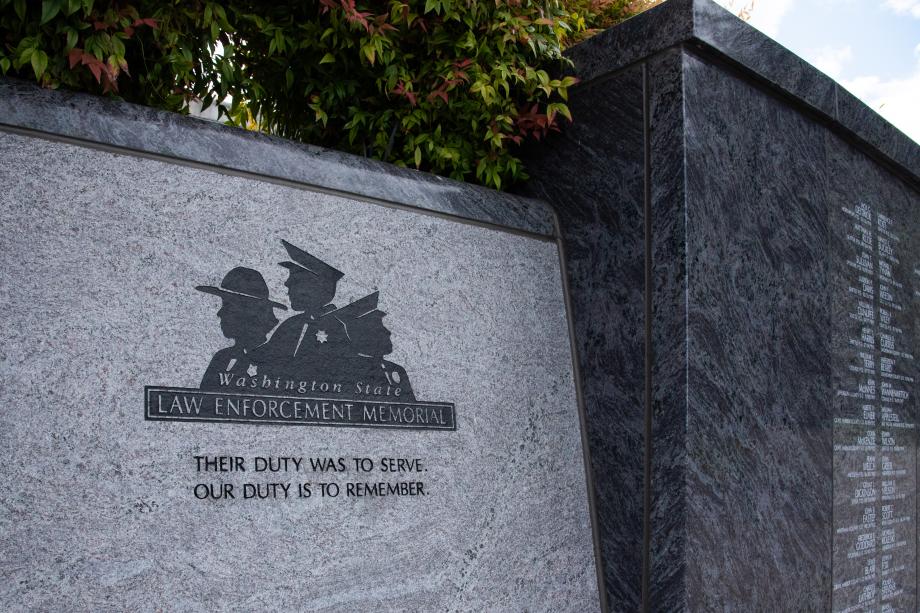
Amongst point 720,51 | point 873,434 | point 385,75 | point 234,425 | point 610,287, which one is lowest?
point 873,434

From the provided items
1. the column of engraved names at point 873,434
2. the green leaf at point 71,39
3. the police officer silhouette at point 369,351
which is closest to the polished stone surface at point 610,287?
the police officer silhouette at point 369,351

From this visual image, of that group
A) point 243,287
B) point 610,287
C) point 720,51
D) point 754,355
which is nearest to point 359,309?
point 243,287

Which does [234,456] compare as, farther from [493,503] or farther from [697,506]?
[697,506]

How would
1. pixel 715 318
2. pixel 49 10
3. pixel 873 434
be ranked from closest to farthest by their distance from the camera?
pixel 49 10 < pixel 715 318 < pixel 873 434

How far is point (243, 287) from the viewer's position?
2.81 metres

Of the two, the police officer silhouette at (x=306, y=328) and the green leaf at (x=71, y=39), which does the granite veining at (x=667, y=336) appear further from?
the green leaf at (x=71, y=39)

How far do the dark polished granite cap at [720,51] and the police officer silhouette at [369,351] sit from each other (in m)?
1.53

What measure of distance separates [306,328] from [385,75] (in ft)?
4.20

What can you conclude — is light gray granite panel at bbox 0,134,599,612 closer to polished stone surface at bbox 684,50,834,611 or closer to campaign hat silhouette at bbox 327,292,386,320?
campaign hat silhouette at bbox 327,292,386,320

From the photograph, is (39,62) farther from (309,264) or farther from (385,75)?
(385,75)

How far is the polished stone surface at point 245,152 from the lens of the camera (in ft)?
8.55

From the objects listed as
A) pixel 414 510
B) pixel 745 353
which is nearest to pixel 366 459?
pixel 414 510

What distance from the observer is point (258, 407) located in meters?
2.73

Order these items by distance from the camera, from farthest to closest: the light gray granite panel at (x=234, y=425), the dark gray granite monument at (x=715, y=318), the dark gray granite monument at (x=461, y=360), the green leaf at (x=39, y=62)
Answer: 1. the dark gray granite monument at (x=715, y=318)
2. the green leaf at (x=39, y=62)
3. the dark gray granite monument at (x=461, y=360)
4. the light gray granite panel at (x=234, y=425)
